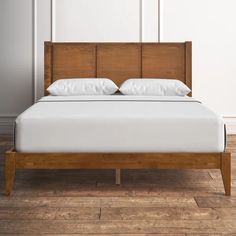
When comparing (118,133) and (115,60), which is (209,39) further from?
(118,133)

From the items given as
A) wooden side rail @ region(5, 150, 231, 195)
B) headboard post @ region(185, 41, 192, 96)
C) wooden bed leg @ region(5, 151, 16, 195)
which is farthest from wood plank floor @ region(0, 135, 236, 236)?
headboard post @ region(185, 41, 192, 96)

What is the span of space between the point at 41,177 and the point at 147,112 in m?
0.81

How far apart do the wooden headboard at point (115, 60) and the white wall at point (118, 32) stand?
0.47 meters

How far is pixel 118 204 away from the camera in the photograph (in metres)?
2.08

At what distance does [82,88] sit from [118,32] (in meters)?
1.21

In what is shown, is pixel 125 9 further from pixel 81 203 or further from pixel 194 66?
pixel 81 203

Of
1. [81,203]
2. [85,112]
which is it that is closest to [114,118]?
[85,112]

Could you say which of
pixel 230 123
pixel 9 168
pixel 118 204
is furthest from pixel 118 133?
pixel 230 123

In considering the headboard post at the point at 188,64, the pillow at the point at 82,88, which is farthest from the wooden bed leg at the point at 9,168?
the headboard post at the point at 188,64

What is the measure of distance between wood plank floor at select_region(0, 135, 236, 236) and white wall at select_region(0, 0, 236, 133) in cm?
187

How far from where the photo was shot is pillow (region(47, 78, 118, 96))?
347 centimetres

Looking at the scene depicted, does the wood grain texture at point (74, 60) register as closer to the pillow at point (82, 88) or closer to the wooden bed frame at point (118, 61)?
the wooden bed frame at point (118, 61)

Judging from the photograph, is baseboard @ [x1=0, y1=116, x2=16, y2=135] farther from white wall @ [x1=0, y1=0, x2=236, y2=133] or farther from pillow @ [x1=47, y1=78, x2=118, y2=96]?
pillow @ [x1=47, y1=78, x2=118, y2=96]

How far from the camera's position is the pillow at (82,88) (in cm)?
347
